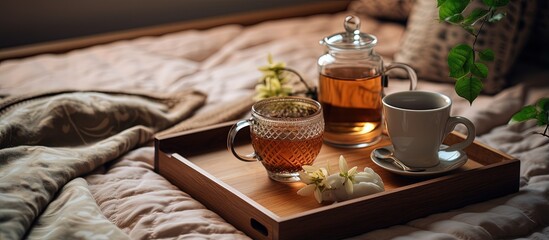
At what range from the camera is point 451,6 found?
113 centimetres

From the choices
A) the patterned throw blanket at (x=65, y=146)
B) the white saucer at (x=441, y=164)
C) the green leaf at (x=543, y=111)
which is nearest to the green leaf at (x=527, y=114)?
the green leaf at (x=543, y=111)

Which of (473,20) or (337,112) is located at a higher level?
(473,20)

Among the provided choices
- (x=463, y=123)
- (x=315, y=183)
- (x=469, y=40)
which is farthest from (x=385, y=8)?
(x=315, y=183)

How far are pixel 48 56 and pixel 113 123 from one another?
66 centimetres

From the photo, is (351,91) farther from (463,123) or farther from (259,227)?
(259,227)

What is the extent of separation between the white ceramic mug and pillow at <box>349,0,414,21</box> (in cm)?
97

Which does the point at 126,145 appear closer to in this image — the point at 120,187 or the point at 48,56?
the point at 120,187

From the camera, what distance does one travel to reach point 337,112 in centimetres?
138

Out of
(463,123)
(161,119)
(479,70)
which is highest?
(479,70)

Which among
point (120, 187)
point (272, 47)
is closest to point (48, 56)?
point (272, 47)

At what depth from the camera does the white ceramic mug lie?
3.89 ft

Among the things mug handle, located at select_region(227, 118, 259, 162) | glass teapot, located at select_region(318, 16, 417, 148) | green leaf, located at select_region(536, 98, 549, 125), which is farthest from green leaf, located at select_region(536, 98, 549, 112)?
mug handle, located at select_region(227, 118, 259, 162)

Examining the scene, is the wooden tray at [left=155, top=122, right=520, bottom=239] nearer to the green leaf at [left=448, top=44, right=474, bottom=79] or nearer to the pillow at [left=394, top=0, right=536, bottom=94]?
the green leaf at [left=448, top=44, right=474, bottom=79]

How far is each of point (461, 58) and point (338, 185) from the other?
250mm
